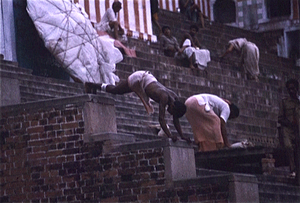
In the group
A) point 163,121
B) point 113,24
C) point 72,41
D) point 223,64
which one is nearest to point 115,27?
point 113,24

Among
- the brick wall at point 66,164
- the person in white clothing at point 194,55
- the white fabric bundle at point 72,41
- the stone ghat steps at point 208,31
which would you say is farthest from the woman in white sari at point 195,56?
the brick wall at point 66,164

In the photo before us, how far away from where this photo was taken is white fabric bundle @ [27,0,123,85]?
20.3 m

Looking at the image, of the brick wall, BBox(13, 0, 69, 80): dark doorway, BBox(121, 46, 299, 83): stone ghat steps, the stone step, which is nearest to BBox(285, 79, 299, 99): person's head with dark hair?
the stone step

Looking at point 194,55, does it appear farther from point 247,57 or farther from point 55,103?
point 55,103

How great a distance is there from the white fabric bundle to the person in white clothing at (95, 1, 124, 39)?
7.88ft

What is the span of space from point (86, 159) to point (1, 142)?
1.46m

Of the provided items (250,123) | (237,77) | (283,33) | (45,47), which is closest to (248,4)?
(283,33)

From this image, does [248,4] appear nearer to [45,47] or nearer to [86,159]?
[45,47]

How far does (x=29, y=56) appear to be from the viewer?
2030cm

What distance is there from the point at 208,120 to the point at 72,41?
3.87 m

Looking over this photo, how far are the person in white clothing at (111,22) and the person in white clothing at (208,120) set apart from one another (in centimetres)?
607

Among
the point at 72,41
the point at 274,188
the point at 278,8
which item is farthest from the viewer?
the point at 278,8

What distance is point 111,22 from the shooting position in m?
24.0

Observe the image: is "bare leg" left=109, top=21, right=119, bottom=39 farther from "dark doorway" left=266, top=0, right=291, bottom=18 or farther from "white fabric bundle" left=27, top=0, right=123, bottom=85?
"dark doorway" left=266, top=0, right=291, bottom=18
